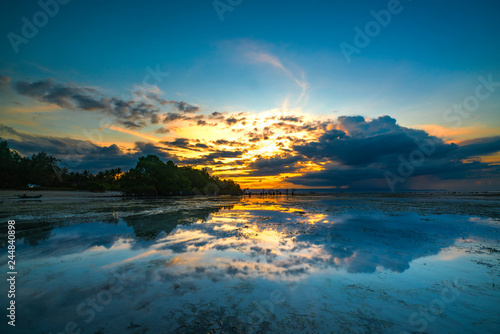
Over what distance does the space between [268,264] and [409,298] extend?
4.55 metres

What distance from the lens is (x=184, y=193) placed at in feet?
326

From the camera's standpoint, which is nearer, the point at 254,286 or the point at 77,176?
the point at 254,286

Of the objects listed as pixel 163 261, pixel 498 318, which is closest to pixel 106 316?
pixel 163 261

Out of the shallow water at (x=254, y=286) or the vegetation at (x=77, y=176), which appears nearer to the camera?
the shallow water at (x=254, y=286)

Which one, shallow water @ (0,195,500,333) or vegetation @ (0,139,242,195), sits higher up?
vegetation @ (0,139,242,195)

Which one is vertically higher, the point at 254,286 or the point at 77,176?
the point at 77,176

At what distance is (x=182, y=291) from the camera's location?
6043 millimetres

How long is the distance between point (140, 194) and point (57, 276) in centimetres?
7266

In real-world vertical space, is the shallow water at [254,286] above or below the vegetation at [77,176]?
below

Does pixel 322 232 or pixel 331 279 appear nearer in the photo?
pixel 331 279

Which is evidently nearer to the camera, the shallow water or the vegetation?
the shallow water

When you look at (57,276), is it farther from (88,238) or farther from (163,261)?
(88,238)

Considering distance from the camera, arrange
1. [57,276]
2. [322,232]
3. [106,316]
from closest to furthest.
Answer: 1. [106,316]
2. [57,276]
3. [322,232]

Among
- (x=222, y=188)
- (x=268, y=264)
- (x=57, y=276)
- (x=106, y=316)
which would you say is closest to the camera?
(x=106, y=316)
